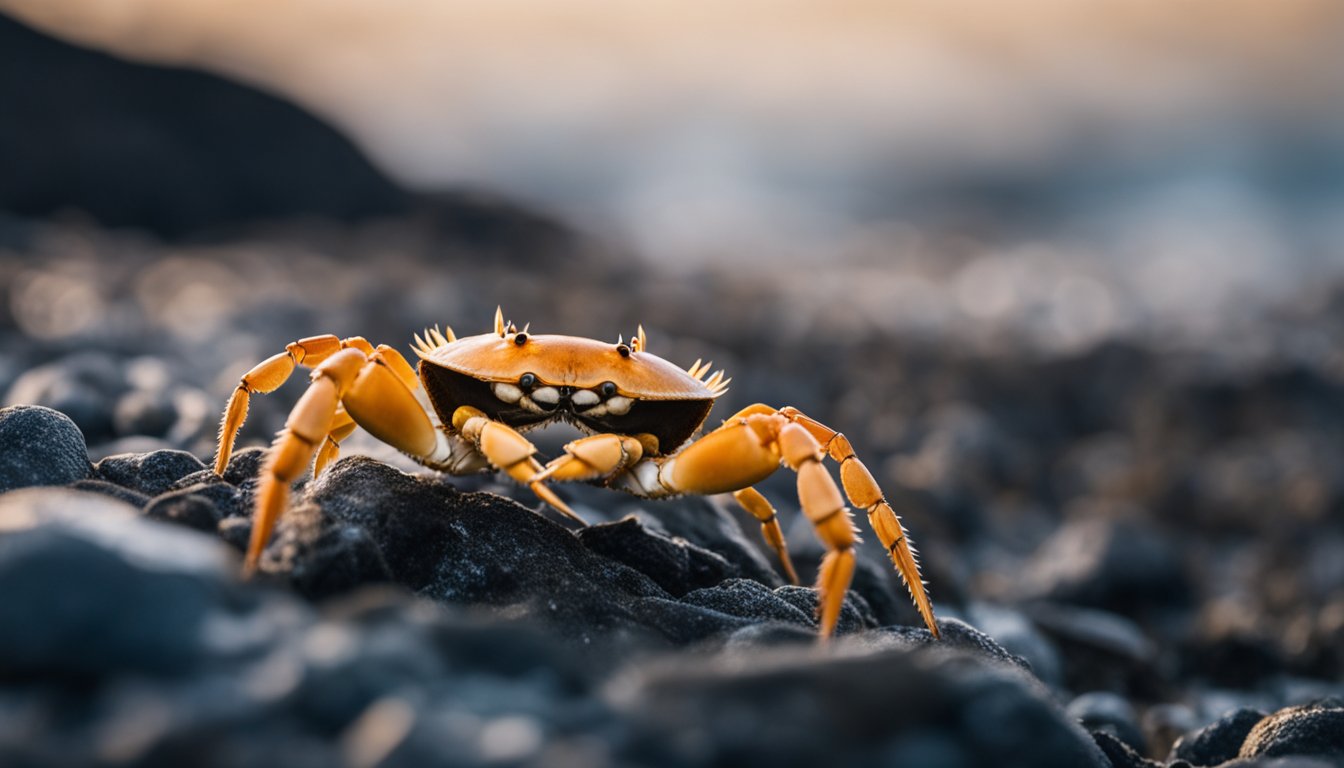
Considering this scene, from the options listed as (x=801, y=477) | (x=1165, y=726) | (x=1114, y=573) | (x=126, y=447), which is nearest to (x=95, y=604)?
(x=801, y=477)

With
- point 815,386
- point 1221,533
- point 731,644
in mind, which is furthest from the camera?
point 815,386

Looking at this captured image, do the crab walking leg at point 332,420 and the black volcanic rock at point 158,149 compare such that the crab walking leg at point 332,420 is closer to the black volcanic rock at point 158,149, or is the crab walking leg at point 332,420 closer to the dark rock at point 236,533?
the dark rock at point 236,533

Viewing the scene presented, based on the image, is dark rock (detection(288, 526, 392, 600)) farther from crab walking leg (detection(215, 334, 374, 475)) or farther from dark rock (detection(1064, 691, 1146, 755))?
dark rock (detection(1064, 691, 1146, 755))

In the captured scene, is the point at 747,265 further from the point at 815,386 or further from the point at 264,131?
the point at 815,386

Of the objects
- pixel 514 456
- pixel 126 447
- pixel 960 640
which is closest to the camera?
pixel 514 456

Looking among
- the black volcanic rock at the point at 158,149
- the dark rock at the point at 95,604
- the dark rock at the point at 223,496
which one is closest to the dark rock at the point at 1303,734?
the dark rock at the point at 95,604

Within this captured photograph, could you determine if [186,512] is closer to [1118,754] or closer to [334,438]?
[334,438]

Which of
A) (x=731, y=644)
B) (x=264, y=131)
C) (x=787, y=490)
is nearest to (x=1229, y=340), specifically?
(x=787, y=490)
